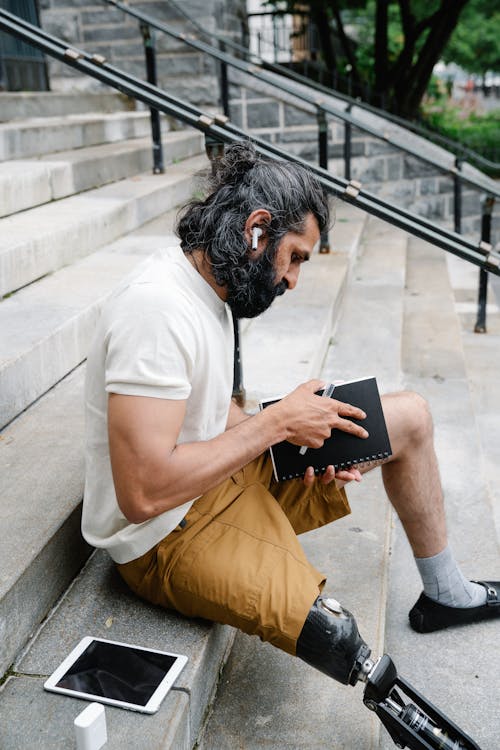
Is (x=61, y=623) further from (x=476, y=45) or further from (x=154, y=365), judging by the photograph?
(x=476, y=45)

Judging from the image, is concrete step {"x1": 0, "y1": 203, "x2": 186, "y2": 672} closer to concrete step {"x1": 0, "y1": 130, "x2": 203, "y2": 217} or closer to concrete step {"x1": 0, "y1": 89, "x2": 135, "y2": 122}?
concrete step {"x1": 0, "y1": 130, "x2": 203, "y2": 217}

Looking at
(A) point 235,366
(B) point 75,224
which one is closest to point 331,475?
(A) point 235,366

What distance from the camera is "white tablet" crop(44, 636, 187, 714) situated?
67.9 inches

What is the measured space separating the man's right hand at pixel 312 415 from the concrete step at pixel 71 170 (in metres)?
2.42

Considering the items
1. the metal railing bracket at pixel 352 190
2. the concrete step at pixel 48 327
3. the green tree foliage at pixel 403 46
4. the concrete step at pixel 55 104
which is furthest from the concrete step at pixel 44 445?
the green tree foliage at pixel 403 46

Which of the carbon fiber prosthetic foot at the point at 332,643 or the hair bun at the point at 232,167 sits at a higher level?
the hair bun at the point at 232,167

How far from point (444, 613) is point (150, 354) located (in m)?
1.31

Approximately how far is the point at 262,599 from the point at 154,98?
7.42ft

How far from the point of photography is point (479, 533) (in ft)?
9.65

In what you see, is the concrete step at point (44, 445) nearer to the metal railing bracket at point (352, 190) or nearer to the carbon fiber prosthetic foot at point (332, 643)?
the carbon fiber prosthetic foot at point (332, 643)

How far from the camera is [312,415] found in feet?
6.59

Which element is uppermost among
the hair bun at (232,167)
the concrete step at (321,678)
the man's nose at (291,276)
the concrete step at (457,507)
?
the hair bun at (232,167)

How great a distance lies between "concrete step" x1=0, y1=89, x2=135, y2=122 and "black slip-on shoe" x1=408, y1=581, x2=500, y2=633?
4305mm

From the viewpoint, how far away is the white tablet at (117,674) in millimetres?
1726
